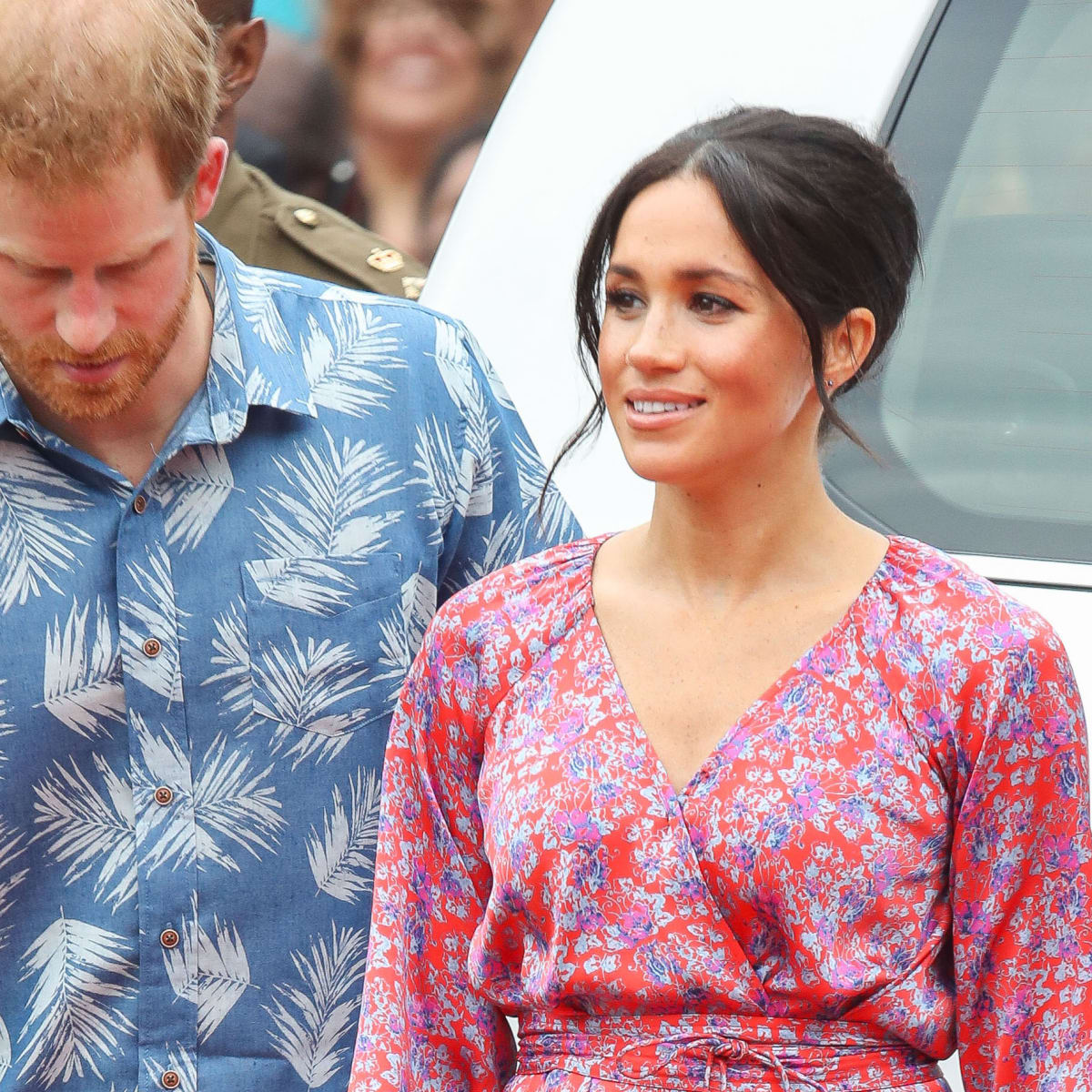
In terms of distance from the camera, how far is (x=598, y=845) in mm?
1889

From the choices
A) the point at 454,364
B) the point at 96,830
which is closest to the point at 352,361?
the point at 454,364

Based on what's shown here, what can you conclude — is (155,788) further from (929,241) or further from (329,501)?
(929,241)

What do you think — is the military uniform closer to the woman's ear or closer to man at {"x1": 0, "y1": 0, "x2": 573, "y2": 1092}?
man at {"x1": 0, "y1": 0, "x2": 573, "y2": 1092}

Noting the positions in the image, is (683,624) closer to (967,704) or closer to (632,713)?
(632,713)

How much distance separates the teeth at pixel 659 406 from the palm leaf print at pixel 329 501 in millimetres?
409

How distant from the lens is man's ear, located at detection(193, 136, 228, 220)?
7.30 ft

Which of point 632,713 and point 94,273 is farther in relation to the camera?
point 94,273

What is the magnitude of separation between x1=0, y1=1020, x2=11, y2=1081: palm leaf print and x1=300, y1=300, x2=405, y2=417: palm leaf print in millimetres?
757

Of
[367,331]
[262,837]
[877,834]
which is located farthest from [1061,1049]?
[367,331]

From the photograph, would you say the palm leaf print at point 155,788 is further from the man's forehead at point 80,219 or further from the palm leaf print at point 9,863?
the man's forehead at point 80,219

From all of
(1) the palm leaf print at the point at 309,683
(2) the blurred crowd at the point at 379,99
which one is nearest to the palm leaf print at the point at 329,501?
(1) the palm leaf print at the point at 309,683

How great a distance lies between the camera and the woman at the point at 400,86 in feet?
20.5

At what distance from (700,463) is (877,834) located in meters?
0.39

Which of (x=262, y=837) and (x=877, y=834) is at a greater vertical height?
(x=877, y=834)
